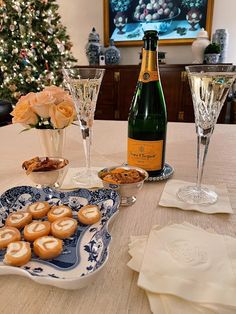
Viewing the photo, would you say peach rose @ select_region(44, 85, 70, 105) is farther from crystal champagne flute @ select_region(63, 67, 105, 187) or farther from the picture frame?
the picture frame

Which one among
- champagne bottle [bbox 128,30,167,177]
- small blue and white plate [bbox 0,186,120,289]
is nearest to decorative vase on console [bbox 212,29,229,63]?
champagne bottle [bbox 128,30,167,177]

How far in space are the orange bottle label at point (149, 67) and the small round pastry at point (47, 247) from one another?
436 mm

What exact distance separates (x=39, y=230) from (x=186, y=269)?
0.19 meters

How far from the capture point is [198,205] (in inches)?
18.7

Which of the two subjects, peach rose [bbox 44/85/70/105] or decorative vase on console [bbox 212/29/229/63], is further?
decorative vase on console [bbox 212/29/229/63]

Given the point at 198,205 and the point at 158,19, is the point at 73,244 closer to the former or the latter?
the point at 198,205

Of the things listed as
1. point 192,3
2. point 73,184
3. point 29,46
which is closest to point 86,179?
point 73,184

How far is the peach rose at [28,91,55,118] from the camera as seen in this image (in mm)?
535

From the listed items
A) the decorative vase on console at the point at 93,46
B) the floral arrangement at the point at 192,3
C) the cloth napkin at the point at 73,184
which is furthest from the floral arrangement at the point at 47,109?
the floral arrangement at the point at 192,3

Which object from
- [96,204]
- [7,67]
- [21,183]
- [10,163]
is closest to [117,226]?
[96,204]

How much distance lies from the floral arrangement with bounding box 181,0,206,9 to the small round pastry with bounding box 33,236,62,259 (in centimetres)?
274

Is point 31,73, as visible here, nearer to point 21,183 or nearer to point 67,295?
point 21,183

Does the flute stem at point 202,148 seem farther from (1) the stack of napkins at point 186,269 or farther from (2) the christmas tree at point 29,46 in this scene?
(2) the christmas tree at point 29,46

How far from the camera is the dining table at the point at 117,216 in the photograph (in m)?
0.27
